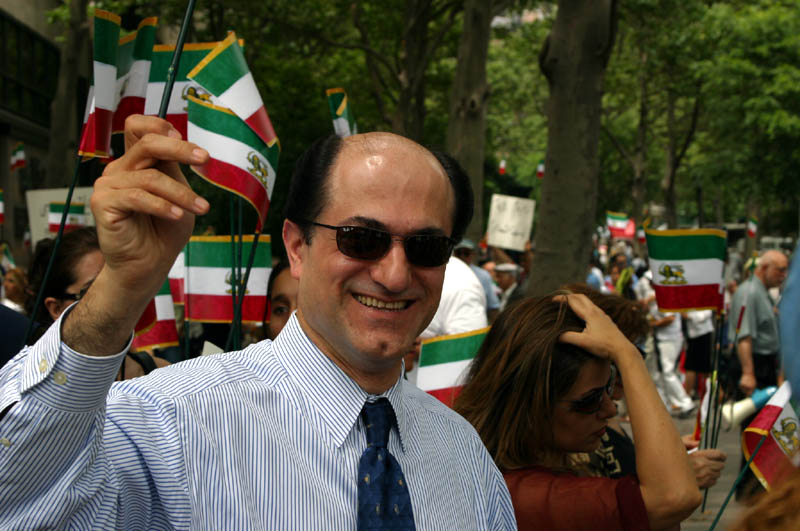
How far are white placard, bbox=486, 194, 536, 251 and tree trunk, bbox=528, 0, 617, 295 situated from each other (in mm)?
8207

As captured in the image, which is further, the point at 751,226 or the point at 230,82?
the point at 751,226

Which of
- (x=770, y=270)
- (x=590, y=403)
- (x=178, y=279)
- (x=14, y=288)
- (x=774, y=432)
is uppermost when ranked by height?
(x=590, y=403)

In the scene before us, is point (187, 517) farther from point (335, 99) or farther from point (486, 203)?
point (486, 203)

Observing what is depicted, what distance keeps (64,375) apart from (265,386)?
20.8 inches

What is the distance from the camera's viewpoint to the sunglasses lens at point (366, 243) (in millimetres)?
1947

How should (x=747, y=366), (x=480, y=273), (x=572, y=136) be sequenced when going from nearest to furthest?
(x=572, y=136), (x=747, y=366), (x=480, y=273)

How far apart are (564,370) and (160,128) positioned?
1830mm

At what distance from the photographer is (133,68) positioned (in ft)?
12.7

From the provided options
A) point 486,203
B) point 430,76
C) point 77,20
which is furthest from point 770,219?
point 77,20

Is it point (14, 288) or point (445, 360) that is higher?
point (445, 360)

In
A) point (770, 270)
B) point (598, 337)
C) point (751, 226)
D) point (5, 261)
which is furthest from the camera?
point (751, 226)

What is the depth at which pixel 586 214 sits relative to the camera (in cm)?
790

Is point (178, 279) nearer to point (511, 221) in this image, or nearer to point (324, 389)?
point (324, 389)

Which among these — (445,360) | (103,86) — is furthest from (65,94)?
(103,86)
